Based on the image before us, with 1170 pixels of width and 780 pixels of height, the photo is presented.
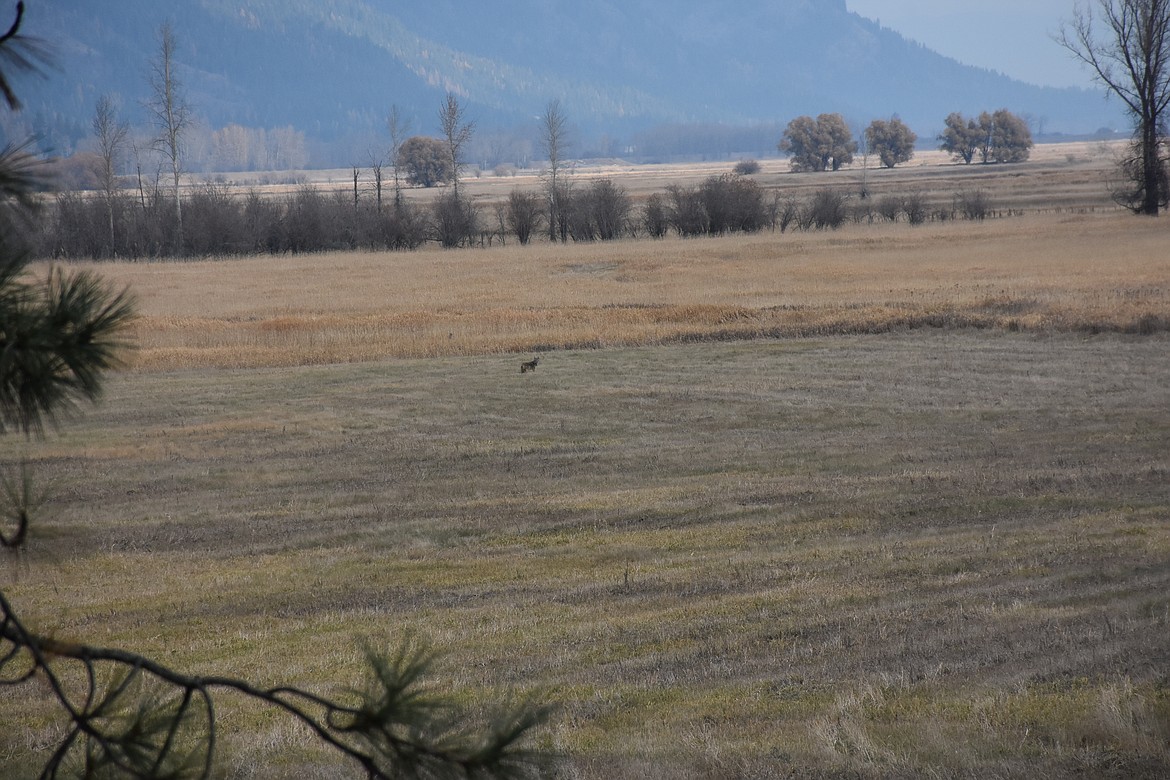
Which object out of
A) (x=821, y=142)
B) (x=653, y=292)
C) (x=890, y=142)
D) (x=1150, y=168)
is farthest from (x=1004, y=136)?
(x=653, y=292)

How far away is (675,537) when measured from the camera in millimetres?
11422

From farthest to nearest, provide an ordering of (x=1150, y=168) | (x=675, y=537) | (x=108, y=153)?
(x=108, y=153), (x=1150, y=168), (x=675, y=537)

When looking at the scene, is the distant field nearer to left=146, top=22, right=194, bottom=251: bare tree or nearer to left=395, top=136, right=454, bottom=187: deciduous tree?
left=146, top=22, right=194, bottom=251: bare tree

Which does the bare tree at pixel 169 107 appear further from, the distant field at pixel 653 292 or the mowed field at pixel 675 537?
the mowed field at pixel 675 537

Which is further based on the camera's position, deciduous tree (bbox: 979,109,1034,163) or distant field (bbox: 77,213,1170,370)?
deciduous tree (bbox: 979,109,1034,163)

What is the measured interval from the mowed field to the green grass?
39mm

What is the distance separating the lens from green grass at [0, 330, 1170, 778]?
6.34 meters

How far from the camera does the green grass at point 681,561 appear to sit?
6.34 meters

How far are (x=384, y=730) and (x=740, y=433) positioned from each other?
14.7 metres

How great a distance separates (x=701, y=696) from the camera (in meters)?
7.07

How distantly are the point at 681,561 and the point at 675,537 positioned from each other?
37.4 inches

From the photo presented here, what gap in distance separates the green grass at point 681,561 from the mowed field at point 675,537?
4 centimetres

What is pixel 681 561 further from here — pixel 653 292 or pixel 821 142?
pixel 821 142

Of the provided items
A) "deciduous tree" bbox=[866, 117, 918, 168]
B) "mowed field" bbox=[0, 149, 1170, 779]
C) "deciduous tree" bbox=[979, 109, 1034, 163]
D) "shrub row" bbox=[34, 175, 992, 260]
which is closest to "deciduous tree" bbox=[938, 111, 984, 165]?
"deciduous tree" bbox=[979, 109, 1034, 163]
